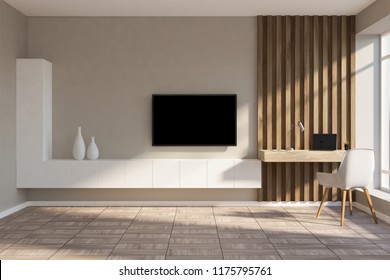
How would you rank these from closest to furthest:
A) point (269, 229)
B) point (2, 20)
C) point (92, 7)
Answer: point (269, 229) → point (2, 20) → point (92, 7)

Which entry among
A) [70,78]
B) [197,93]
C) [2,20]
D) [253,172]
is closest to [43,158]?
[70,78]

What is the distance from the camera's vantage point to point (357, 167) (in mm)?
5438

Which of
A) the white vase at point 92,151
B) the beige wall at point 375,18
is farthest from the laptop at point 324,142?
the white vase at point 92,151

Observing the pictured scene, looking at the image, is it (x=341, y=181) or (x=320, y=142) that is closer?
(x=341, y=181)

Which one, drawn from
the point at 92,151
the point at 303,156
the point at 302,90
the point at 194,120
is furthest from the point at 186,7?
the point at 303,156

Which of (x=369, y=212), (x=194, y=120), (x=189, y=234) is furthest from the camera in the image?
(x=194, y=120)

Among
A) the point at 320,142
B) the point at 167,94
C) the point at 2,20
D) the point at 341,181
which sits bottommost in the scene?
the point at 341,181

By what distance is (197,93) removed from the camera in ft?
22.3

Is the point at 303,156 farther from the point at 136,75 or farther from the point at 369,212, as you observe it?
the point at 136,75

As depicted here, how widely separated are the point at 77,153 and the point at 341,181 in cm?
333

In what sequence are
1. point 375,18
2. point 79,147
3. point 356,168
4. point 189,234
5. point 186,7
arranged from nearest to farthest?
point 189,234 < point 356,168 < point 375,18 < point 186,7 < point 79,147

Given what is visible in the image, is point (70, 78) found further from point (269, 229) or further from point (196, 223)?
point (269, 229)

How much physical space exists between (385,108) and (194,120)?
2.53m

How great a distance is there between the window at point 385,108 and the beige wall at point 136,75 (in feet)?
5.51
